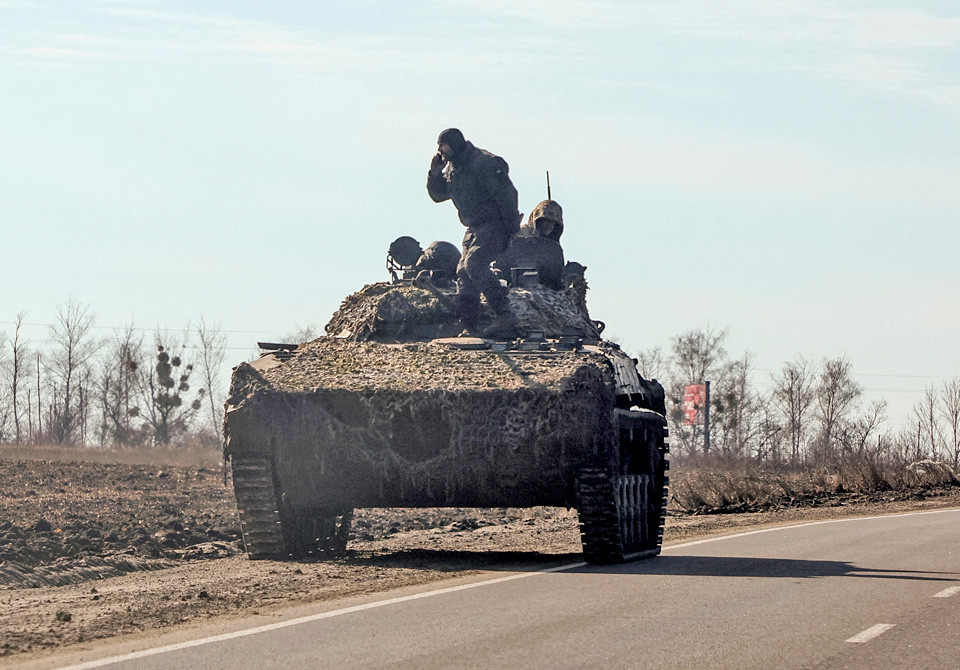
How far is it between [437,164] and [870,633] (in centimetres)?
871

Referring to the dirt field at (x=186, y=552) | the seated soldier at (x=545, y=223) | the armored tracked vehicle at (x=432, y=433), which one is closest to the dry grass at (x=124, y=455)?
the dirt field at (x=186, y=552)

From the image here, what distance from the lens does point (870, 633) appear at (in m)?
8.33

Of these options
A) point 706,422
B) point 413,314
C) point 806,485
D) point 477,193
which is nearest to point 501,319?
point 413,314

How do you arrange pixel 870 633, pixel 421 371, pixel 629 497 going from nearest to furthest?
1. pixel 870 633
2. pixel 421 371
3. pixel 629 497

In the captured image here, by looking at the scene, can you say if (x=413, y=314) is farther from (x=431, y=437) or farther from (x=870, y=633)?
(x=870, y=633)

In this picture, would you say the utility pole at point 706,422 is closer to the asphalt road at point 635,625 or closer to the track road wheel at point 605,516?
the track road wheel at point 605,516

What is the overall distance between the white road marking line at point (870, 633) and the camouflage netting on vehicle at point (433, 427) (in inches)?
163

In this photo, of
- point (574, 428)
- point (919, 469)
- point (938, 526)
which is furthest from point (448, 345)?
point (919, 469)

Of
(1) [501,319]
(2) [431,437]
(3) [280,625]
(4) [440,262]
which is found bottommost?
(3) [280,625]

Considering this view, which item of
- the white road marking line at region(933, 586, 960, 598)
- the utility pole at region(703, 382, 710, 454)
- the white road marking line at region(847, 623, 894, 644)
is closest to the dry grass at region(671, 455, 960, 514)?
the white road marking line at region(933, 586, 960, 598)

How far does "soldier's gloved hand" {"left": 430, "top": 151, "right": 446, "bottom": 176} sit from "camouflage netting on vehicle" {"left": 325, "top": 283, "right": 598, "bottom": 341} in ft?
4.52

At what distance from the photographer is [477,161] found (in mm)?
15523

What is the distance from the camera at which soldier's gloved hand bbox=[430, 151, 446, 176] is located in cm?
1580

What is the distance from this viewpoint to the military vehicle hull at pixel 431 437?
12492mm
